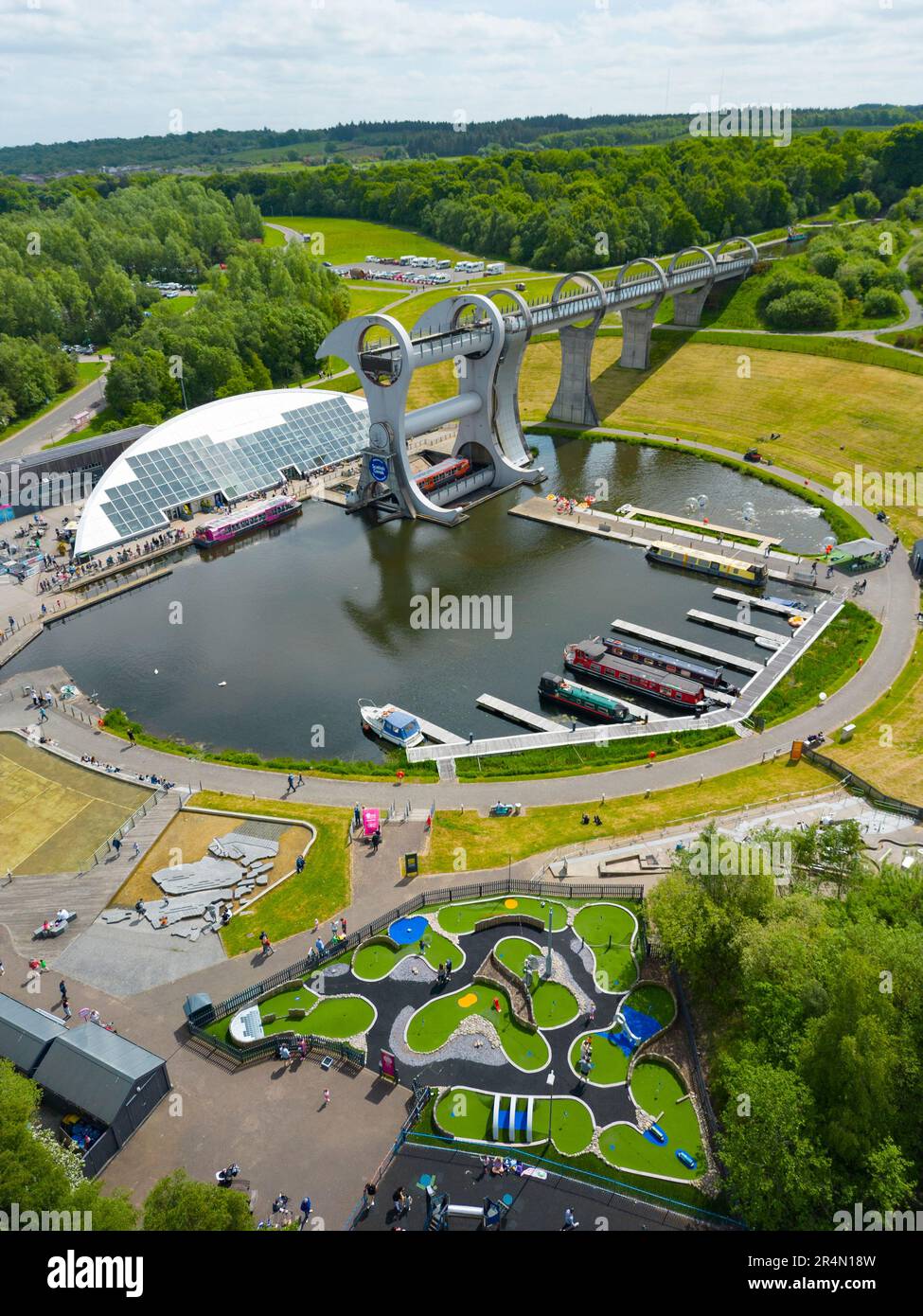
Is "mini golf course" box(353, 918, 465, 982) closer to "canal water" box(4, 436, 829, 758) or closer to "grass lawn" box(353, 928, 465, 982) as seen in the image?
"grass lawn" box(353, 928, 465, 982)

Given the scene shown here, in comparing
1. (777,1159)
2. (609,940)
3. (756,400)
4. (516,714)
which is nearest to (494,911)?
(609,940)

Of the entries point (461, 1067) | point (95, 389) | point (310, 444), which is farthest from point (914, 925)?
point (95, 389)

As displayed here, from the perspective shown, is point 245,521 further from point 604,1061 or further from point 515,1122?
point 515,1122

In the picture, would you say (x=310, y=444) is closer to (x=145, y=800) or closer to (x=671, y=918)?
(x=145, y=800)

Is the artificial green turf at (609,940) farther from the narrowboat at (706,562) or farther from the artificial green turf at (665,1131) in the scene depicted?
the narrowboat at (706,562)

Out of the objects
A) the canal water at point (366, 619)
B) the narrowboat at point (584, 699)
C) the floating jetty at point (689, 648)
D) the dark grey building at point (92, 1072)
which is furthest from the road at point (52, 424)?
the dark grey building at point (92, 1072)

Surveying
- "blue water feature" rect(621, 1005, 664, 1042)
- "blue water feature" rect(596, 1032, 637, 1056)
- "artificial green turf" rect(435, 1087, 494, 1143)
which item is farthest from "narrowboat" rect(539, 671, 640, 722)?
"artificial green turf" rect(435, 1087, 494, 1143)

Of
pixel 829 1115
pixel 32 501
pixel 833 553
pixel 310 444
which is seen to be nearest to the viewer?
pixel 829 1115
